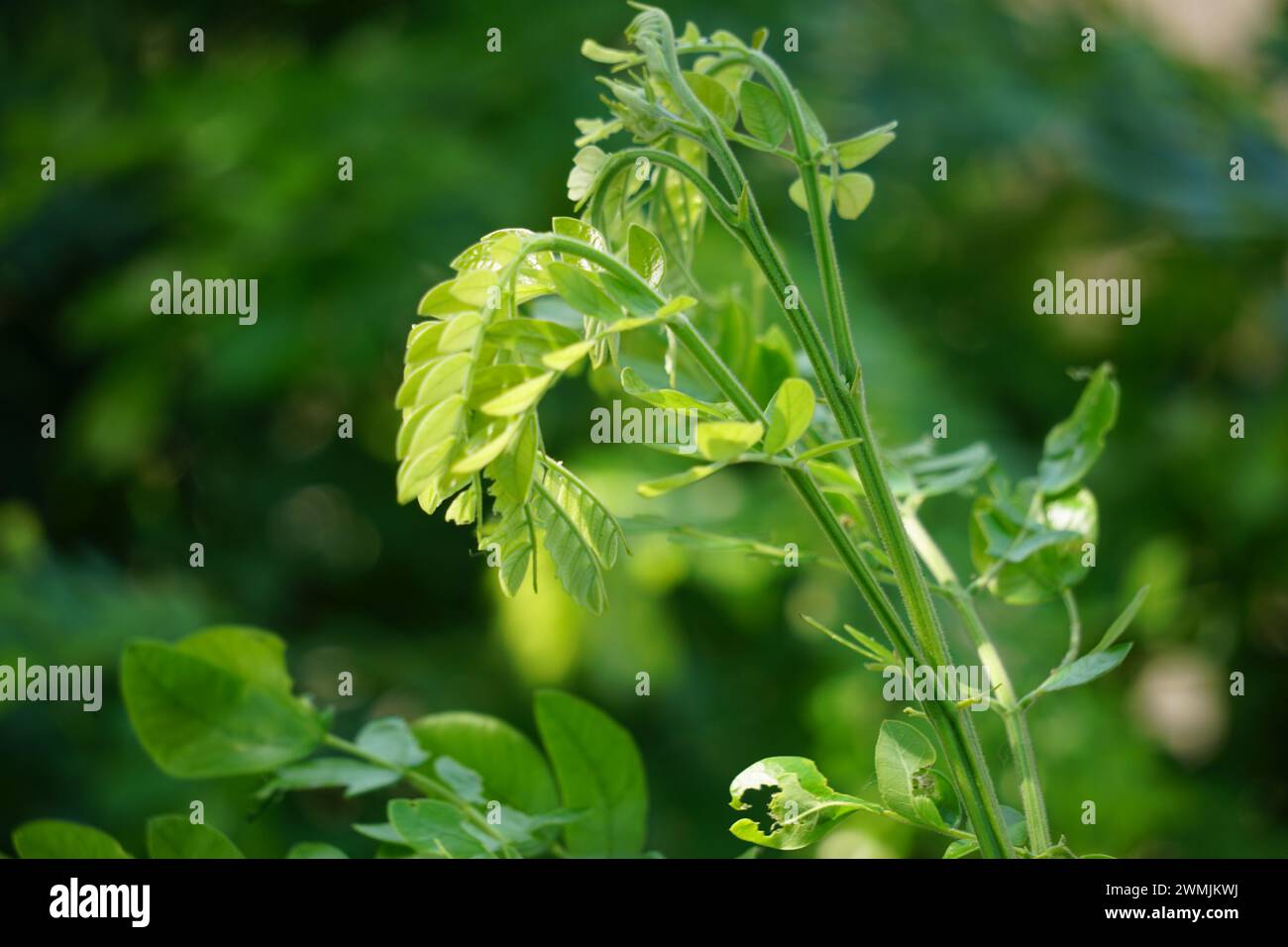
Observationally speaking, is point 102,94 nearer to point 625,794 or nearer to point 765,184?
point 765,184

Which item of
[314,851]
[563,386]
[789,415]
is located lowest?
[314,851]

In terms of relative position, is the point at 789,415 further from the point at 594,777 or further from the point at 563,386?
the point at 563,386

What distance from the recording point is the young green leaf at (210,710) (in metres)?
0.34

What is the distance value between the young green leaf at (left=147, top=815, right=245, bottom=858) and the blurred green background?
878 millimetres

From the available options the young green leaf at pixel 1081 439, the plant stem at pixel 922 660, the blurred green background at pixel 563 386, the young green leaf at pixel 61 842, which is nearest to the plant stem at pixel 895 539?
the plant stem at pixel 922 660

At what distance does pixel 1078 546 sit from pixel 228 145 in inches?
53.4

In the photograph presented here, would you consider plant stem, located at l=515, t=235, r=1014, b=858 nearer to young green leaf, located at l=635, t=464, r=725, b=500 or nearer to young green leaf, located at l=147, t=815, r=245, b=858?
young green leaf, located at l=635, t=464, r=725, b=500

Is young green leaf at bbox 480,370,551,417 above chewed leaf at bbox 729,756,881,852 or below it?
above

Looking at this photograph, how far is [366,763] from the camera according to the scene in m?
0.39

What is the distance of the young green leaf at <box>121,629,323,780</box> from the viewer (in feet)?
1.10

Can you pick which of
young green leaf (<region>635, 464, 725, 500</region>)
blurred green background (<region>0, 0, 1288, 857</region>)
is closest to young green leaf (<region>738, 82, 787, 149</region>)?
young green leaf (<region>635, 464, 725, 500</region>)

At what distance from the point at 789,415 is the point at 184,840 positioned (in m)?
0.19

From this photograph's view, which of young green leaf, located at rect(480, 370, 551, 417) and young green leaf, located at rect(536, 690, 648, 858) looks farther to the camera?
young green leaf, located at rect(536, 690, 648, 858)

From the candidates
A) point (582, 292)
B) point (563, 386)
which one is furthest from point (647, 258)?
point (563, 386)
